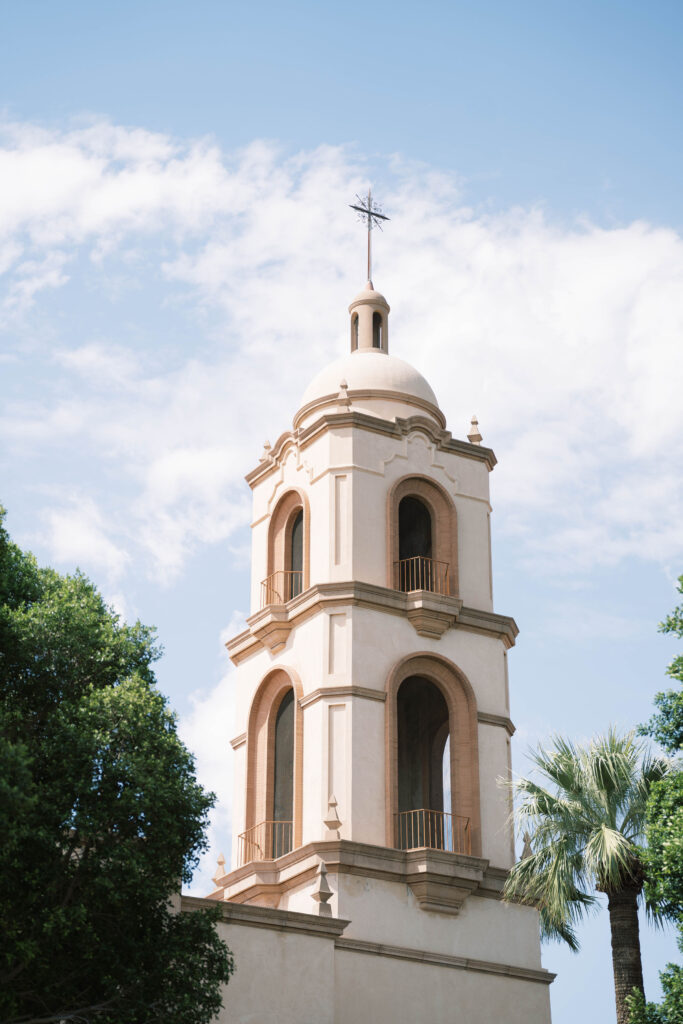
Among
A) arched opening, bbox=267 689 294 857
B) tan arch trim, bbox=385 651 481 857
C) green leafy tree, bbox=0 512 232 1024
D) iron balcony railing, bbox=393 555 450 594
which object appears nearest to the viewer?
green leafy tree, bbox=0 512 232 1024

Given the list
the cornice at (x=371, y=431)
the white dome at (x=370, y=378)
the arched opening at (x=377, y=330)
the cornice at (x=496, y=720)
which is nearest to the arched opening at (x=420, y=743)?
the cornice at (x=496, y=720)

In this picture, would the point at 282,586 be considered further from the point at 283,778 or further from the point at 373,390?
the point at 373,390

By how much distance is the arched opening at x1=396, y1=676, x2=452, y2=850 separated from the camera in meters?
35.5

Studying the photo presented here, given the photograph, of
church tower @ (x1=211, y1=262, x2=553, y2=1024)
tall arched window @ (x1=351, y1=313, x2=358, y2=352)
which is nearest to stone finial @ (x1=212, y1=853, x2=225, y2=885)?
church tower @ (x1=211, y1=262, x2=553, y2=1024)

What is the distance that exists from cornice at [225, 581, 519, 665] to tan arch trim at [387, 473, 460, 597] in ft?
3.03

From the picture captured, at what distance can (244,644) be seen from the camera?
3656 cm

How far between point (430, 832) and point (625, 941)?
7.71 m

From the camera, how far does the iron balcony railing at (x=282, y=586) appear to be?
36219 mm

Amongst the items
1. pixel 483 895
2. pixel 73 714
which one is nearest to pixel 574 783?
pixel 483 895

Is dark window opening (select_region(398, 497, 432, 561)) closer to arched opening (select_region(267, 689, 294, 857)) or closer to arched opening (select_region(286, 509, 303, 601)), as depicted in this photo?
arched opening (select_region(286, 509, 303, 601))

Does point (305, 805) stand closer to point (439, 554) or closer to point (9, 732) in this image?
point (439, 554)

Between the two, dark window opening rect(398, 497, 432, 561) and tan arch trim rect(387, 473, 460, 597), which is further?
dark window opening rect(398, 497, 432, 561)

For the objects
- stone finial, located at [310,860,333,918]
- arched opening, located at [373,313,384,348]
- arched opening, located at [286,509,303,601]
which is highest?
arched opening, located at [373,313,384,348]

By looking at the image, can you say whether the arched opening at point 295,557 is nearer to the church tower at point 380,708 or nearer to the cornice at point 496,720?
the church tower at point 380,708
